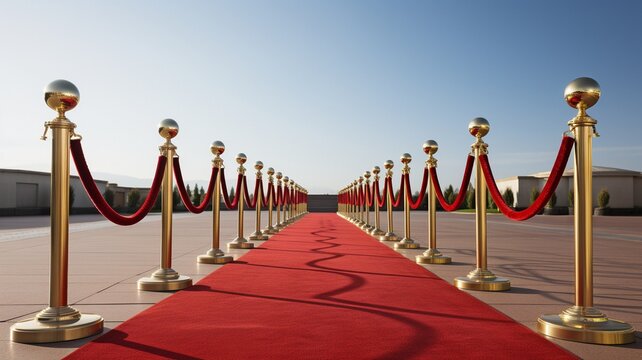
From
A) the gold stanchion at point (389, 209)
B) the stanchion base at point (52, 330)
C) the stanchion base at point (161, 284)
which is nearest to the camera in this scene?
the stanchion base at point (52, 330)

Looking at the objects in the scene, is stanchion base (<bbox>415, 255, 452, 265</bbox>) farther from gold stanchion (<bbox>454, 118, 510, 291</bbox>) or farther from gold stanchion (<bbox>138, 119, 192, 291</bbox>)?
gold stanchion (<bbox>138, 119, 192, 291</bbox>)

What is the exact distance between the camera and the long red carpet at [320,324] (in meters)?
3.05

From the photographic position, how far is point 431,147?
7.75 meters

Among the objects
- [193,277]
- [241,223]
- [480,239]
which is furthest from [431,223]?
[241,223]

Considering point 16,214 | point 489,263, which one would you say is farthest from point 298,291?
point 16,214

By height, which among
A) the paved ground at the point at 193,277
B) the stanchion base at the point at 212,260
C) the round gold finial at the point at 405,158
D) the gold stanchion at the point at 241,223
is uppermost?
the round gold finial at the point at 405,158

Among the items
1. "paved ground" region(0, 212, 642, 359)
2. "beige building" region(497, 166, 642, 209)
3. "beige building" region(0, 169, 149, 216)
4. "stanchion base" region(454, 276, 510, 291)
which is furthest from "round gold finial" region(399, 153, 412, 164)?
"beige building" region(497, 166, 642, 209)

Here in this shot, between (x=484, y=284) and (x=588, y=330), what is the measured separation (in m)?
1.79

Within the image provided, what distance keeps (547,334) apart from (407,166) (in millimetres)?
6192

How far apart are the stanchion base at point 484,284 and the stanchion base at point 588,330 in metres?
1.55

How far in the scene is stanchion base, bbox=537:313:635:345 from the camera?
340 centimetres

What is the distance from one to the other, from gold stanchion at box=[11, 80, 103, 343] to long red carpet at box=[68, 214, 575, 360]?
273 millimetres

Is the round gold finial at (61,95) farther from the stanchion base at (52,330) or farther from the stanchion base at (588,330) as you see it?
the stanchion base at (588,330)

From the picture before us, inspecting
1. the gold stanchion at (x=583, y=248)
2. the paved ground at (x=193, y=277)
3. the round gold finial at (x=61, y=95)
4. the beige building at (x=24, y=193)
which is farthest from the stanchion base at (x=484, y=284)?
the beige building at (x=24, y=193)
